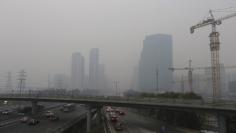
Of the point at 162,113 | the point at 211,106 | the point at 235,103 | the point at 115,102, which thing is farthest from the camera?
the point at 162,113

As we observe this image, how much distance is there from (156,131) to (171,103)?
9693mm

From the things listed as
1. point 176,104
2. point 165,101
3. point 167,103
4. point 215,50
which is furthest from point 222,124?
point 215,50

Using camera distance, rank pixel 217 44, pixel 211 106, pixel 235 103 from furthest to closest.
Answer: pixel 217 44 < pixel 211 106 < pixel 235 103

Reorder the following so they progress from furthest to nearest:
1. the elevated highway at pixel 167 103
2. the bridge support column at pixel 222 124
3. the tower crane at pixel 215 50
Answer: the tower crane at pixel 215 50 < the bridge support column at pixel 222 124 < the elevated highway at pixel 167 103

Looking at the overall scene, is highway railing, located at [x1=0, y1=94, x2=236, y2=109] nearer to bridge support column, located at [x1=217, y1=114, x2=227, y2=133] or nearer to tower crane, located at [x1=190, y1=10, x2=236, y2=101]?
bridge support column, located at [x1=217, y1=114, x2=227, y2=133]

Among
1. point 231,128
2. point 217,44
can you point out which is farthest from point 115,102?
point 217,44

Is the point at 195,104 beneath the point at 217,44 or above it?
beneath

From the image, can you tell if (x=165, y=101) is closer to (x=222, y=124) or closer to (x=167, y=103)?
(x=167, y=103)

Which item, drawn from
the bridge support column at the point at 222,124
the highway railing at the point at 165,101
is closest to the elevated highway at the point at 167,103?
the highway railing at the point at 165,101

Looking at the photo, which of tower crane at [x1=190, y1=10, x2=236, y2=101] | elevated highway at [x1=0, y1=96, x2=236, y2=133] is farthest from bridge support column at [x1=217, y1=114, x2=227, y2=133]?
tower crane at [x1=190, y1=10, x2=236, y2=101]

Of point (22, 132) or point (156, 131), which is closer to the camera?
point (22, 132)

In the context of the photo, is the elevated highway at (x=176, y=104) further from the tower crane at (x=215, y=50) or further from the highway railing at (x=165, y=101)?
the tower crane at (x=215, y=50)

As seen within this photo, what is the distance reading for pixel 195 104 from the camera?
5581 cm

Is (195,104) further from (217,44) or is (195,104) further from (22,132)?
(217,44)
